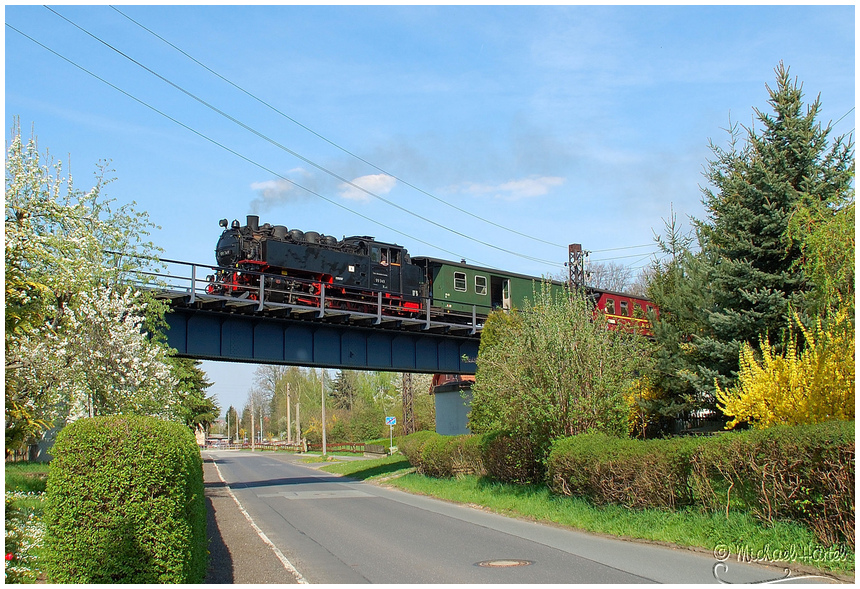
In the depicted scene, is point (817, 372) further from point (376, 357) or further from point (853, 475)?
point (376, 357)

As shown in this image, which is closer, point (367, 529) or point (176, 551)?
point (176, 551)

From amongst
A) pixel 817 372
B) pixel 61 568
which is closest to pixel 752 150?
pixel 817 372

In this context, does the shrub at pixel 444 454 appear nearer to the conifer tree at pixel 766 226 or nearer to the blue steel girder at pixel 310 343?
the blue steel girder at pixel 310 343

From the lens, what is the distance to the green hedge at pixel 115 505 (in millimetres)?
7316

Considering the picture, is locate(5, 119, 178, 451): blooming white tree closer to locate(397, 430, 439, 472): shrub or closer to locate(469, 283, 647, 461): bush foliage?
locate(469, 283, 647, 461): bush foliage

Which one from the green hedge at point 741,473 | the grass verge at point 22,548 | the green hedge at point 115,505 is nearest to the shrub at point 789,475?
the green hedge at point 741,473

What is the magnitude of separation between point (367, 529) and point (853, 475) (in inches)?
392

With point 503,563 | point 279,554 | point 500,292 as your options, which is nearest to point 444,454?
point 500,292

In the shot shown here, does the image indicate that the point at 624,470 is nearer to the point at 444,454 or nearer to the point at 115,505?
the point at 115,505

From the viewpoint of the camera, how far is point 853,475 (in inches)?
371

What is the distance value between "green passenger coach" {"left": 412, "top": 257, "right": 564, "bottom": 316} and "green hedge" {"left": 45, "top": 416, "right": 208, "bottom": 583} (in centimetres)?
2585

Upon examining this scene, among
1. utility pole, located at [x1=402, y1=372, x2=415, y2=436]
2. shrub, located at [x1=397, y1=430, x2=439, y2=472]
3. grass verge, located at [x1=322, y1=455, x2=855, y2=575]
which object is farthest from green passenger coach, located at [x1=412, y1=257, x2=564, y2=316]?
grass verge, located at [x1=322, y1=455, x2=855, y2=575]

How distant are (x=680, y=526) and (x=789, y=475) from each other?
248 cm

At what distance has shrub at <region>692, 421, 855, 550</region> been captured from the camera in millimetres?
9562
